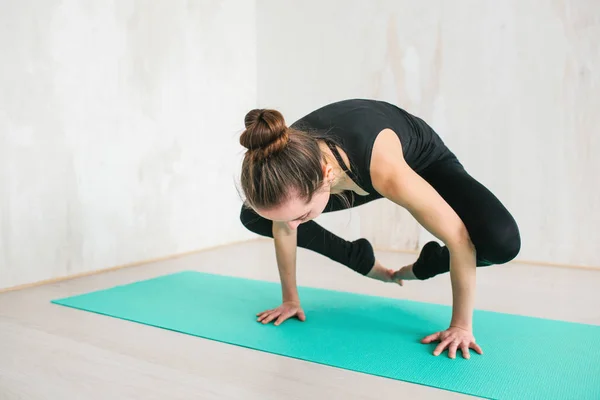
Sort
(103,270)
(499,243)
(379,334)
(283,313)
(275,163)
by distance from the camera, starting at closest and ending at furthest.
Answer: (275,163)
(499,243)
(379,334)
(283,313)
(103,270)

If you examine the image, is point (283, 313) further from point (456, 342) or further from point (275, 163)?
point (275, 163)

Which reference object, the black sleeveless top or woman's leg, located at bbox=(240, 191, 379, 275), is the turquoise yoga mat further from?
the black sleeveless top

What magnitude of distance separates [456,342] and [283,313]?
607 millimetres

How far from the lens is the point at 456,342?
1.54 meters

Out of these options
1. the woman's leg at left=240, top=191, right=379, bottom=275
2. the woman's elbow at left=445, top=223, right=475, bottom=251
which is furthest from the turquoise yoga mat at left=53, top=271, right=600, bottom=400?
the woman's elbow at left=445, top=223, right=475, bottom=251

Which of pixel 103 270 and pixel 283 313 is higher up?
pixel 283 313

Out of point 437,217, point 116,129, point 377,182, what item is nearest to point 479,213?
point 437,217

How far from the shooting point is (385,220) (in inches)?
135

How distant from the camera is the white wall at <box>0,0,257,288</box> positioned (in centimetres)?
238

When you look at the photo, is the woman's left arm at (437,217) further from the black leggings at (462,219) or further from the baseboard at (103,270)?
the baseboard at (103,270)

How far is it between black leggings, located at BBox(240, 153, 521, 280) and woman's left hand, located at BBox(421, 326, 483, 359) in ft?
0.75

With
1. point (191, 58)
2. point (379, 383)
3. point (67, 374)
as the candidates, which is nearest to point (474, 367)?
point (379, 383)

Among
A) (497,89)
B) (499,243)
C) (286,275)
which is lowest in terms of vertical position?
(286,275)

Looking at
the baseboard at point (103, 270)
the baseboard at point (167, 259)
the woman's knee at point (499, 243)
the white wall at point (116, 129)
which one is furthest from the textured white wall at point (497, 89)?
the woman's knee at point (499, 243)
